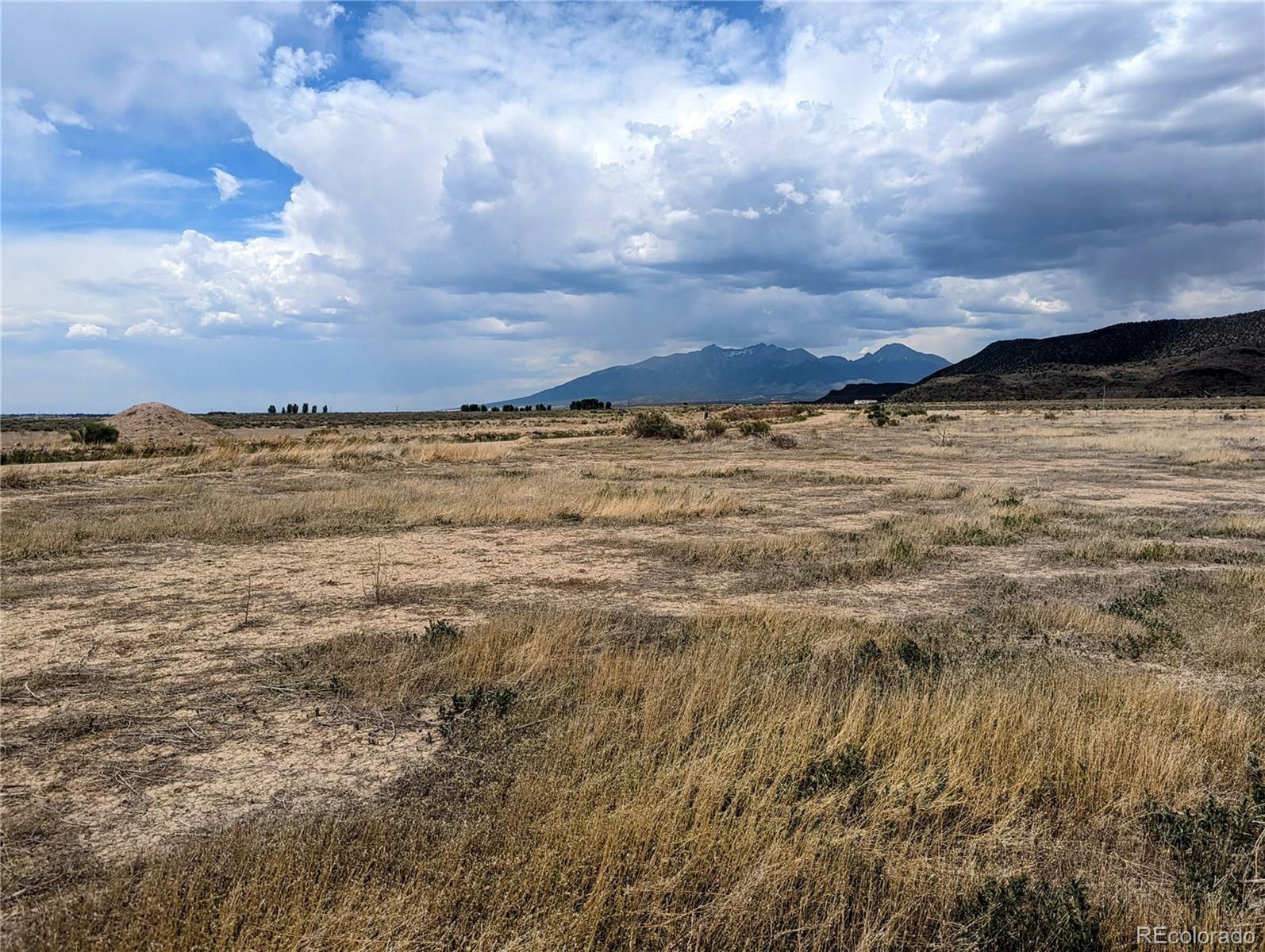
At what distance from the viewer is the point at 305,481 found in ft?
71.7

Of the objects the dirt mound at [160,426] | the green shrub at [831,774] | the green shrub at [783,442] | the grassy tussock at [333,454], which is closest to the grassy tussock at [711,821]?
the green shrub at [831,774]

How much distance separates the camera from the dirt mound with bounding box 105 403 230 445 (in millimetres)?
38562

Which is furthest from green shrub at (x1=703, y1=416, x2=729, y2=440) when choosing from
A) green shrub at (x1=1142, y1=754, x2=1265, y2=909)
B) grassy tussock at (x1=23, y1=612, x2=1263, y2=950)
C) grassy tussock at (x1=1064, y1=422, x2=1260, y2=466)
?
green shrub at (x1=1142, y1=754, x2=1265, y2=909)

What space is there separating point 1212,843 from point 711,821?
2.68 metres

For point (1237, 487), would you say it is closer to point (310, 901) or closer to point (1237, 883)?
point (1237, 883)

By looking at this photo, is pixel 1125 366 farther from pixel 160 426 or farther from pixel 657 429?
pixel 160 426

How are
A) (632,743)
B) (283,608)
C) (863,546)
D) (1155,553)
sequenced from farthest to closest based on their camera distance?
(863,546) < (1155,553) < (283,608) < (632,743)

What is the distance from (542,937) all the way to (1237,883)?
11.2ft

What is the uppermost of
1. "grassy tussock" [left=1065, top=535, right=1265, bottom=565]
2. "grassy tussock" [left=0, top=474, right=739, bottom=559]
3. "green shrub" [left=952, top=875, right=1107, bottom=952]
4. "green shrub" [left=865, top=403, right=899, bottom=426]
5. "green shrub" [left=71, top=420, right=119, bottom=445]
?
"green shrub" [left=71, top=420, right=119, bottom=445]

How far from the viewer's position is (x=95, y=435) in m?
36.6

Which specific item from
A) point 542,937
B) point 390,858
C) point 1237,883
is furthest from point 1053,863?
point 390,858

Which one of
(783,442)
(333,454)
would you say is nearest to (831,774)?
(333,454)

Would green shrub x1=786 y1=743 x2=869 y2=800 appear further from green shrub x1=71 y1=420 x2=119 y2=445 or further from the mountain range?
the mountain range

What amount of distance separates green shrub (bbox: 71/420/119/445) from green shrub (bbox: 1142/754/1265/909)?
43.5m
